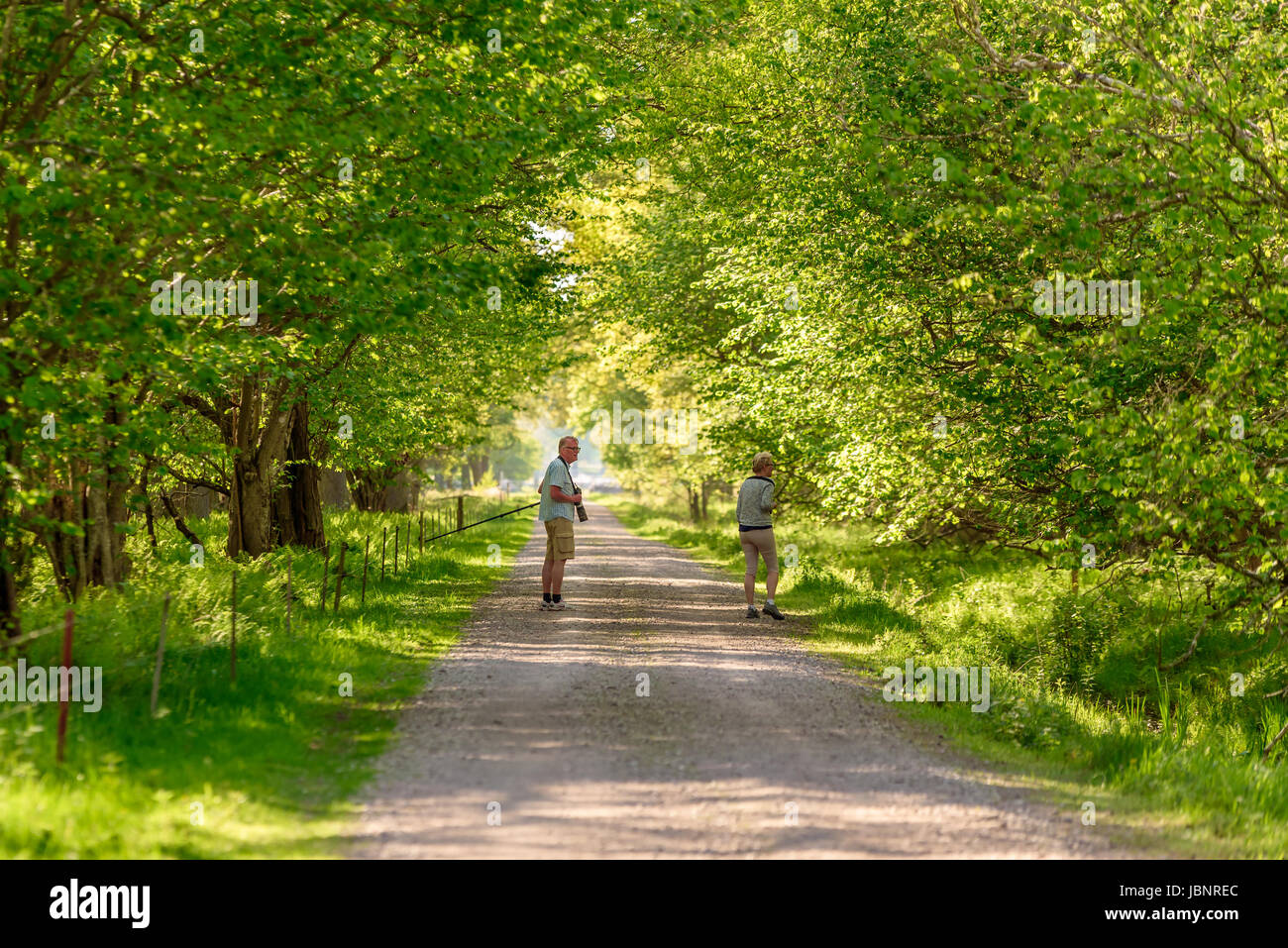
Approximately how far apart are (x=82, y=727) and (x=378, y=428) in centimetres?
1202

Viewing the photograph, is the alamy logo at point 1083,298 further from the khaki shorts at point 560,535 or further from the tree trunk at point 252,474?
the tree trunk at point 252,474

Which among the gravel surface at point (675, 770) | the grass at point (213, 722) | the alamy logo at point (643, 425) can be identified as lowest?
the gravel surface at point (675, 770)

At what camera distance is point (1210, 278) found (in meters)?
9.43

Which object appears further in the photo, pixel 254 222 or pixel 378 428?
pixel 378 428

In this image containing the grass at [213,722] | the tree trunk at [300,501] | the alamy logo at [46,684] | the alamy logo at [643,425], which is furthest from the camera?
the alamy logo at [643,425]

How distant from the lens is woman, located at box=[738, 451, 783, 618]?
45.0ft

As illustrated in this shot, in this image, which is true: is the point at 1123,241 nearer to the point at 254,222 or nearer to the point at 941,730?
the point at 941,730

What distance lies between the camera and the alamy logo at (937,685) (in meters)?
9.44

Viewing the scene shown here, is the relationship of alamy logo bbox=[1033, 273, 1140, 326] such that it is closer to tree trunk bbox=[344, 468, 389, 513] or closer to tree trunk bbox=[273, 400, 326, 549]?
tree trunk bbox=[273, 400, 326, 549]

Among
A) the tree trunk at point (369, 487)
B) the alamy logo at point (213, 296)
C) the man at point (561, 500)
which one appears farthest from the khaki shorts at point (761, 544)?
the tree trunk at point (369, 487)

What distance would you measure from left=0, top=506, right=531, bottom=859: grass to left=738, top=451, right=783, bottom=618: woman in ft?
12.6
